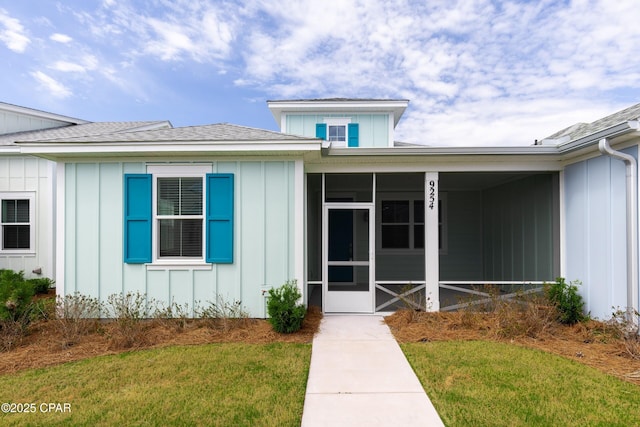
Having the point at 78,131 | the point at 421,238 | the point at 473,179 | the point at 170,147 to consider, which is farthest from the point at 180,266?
the point at 78,131

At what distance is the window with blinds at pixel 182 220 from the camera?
18.7ft

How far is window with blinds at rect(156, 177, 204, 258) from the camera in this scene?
224 inches

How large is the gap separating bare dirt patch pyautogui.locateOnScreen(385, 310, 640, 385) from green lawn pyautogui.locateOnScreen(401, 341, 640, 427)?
32cm

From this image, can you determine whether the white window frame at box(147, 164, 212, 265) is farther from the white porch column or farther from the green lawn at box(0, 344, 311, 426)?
the white porch column

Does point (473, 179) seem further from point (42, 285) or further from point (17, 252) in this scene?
point (17, 252)

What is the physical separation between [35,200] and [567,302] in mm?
11978

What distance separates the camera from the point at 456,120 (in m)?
15.5

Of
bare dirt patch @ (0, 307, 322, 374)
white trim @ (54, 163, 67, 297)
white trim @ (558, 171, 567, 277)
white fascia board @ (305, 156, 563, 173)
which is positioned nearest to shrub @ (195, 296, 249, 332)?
bare dirt patch @ (0, 307, 322, 374)

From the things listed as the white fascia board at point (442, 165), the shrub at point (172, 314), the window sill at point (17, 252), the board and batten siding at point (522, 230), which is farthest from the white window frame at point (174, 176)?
the board and batten siding at point (522, 230)

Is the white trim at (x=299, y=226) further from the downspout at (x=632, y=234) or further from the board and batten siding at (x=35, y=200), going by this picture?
the board and batten siding at (x=35, y=200)

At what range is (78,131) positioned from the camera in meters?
10.5

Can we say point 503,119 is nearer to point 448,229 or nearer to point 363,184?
point 448,229

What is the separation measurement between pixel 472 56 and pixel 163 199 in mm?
10249

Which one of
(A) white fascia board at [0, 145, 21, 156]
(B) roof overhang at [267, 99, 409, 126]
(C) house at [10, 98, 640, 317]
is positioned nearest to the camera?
(C) house at [10, 98, 640, 317]
